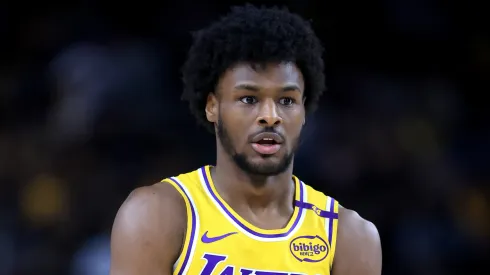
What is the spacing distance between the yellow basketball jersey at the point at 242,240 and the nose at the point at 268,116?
39cm

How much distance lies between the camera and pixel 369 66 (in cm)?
592

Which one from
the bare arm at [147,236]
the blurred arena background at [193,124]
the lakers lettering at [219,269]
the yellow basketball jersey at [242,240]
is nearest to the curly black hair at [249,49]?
the yellow basketball jersey at [242,240]

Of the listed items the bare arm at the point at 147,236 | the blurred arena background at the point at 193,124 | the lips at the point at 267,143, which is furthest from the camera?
the blurred arena background at the point at 193,124

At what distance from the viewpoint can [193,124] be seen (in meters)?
5.56

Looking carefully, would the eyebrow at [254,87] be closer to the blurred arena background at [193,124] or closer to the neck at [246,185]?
the neck at [246,185]

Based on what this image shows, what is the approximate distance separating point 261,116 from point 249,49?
281 mm

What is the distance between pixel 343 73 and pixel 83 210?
226cm

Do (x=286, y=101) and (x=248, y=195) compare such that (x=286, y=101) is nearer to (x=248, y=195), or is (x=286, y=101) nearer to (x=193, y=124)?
(x=248, y=195)

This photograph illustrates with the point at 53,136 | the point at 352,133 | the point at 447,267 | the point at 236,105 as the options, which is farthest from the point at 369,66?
the point at 236,105

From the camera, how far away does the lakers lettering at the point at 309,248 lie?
9.73ft

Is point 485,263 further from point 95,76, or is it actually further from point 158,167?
point 95,76

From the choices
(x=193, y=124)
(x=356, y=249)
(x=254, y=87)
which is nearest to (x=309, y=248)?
(x=356, y=249)

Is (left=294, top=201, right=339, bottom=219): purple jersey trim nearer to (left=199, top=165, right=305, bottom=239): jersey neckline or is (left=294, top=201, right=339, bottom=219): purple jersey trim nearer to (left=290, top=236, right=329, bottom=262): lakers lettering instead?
(left=199, top=165, right=305, bottom=239): jersey neckline

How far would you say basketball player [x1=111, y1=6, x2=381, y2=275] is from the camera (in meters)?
2.83
